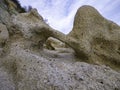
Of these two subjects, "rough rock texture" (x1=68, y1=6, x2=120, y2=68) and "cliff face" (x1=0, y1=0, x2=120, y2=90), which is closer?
"cliff face" (x1=0, y1=0, x2=120, y2=90)

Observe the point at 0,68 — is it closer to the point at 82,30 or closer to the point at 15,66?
the point at 15,66

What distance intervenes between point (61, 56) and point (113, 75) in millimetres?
1641

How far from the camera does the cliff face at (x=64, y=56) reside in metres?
4.01

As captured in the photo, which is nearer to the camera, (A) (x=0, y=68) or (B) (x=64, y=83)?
(B) (x=64, y=83)

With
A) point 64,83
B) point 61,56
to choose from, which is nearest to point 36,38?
point 61,56

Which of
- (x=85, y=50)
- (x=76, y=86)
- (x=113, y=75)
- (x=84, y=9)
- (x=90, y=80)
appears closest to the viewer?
(x=76, y=86)

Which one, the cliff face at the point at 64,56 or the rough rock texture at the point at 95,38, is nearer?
the cliff face at the point at 64,56

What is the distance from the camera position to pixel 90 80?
4078mm

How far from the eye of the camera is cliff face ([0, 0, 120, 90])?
4012 mm

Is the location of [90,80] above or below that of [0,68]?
below

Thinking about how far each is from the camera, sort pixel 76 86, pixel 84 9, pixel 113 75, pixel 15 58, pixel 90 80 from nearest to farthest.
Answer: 1. pixel 76 86
2. pixel 90 80
3. pixel 113 75
4. pixel 15 58
5. pixel 84 9

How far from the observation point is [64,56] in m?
5.63

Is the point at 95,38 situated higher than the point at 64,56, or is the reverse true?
the point at 95,38

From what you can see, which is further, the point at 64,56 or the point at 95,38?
the point at 95,38
